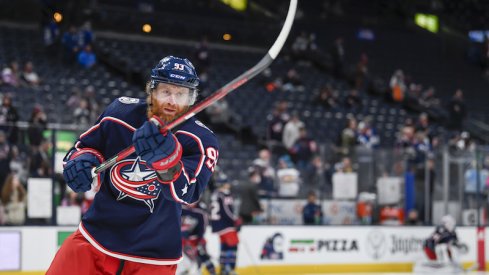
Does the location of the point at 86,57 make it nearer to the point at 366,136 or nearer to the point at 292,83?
the point at 292,83

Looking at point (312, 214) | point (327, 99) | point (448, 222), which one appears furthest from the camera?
point (327, 99)

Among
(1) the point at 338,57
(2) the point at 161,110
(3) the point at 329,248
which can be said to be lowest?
(3) the point at 329,248

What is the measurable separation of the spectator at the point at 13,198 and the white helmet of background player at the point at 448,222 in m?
6.70

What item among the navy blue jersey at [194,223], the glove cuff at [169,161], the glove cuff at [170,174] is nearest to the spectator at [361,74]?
the navy blue jersey at [194,223]

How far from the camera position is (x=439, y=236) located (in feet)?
48.9

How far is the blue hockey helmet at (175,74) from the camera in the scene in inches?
153

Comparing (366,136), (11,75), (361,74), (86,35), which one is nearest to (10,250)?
(11,75)

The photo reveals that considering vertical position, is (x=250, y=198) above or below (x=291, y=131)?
below

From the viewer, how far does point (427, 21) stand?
26.6 m

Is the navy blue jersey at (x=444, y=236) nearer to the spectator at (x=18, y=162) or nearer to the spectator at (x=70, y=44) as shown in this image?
the spectator at (x=18, y=162)

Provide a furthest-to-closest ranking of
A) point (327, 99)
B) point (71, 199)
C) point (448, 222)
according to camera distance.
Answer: point (327, 99), point (448, 222), point (71, 199)

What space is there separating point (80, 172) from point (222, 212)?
27.6 feet

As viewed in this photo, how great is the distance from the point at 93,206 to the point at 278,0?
18099 mm

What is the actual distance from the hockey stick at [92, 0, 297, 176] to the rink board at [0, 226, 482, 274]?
946cm
